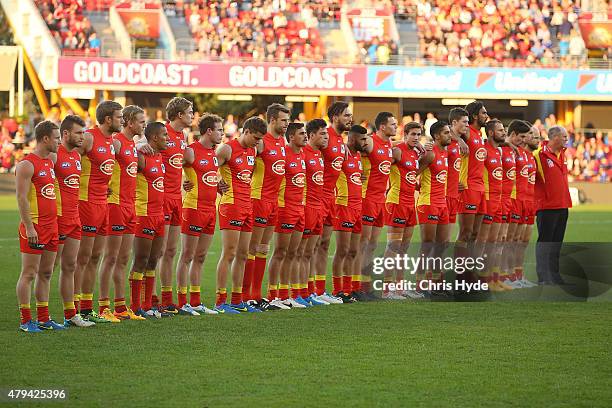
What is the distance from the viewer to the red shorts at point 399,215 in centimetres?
1347

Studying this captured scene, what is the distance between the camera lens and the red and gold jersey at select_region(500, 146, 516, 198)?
1488 cm

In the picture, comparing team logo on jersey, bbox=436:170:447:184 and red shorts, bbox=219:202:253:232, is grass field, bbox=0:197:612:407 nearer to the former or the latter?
red shorts, bbox=219:202:253:232

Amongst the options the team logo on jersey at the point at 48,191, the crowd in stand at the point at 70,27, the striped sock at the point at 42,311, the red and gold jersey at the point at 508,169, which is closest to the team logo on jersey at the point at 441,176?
the red and gold jersey at the point at 508,169

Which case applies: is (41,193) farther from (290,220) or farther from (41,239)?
(290,220)

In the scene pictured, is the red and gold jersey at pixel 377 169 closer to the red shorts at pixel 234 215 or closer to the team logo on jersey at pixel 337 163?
the team logo on jersey at pixel 337 163

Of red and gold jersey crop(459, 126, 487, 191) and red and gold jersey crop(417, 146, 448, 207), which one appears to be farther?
red and gold jersey crop(459, 126, 487, 191)

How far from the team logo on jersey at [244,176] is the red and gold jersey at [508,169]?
4.21 metres

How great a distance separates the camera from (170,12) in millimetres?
40906

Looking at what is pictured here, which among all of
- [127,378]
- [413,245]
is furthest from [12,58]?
[127,378]

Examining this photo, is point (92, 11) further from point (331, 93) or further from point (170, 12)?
point (331, 93)

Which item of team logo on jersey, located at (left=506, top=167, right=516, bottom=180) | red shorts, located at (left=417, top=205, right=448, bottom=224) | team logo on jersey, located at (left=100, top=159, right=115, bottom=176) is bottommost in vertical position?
red shorts, located at (left=417, top=205, right=448, bottom=224)

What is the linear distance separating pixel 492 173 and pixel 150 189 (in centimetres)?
506

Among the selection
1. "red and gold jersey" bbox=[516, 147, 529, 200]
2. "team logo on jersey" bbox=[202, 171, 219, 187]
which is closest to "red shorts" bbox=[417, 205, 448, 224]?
"red and gold jersey" bbox=[516, 147, 529, 200]

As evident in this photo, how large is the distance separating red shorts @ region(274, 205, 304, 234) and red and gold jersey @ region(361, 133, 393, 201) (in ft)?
3.45
